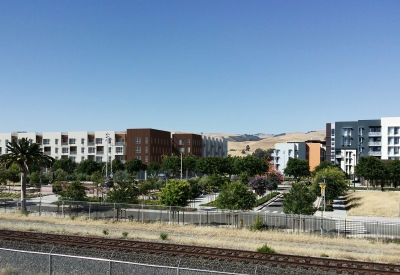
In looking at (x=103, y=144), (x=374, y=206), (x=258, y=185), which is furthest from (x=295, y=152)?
(x=374, y=206)

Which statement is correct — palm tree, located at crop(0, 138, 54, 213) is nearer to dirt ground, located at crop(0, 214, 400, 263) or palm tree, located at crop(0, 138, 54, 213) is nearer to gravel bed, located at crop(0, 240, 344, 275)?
dirt ground, located at crop(0, 214, 400, 263)

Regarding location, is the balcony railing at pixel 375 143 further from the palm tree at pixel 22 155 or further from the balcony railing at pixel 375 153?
the palm tree at pixel 22 155

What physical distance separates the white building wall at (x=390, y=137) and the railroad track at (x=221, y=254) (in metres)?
99.4

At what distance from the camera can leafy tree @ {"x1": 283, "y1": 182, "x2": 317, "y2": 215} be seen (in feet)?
120

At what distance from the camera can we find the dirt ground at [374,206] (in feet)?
159

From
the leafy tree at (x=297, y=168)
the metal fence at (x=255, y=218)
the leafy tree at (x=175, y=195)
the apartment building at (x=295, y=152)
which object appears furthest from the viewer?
the apartment building at (x=295, y=152)

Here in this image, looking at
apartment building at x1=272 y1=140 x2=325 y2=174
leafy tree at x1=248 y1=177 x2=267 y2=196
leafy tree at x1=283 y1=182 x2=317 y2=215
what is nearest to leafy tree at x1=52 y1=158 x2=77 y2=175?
leafy tree at x1=248 y1=177 x2=267 y2=196

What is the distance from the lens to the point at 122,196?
43594 millimetres

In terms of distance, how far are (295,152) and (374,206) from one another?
262ft

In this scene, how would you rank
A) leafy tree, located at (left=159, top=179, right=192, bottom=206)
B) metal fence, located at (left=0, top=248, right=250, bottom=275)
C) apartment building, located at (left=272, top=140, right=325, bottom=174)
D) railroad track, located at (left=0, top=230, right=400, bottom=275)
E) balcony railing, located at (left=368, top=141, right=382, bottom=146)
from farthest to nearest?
apartment building, located at (left=272, top=140, right=325, bottom=174) < balcony railing, located at (left=368, top=141, right=382, bottom=146) < leafy tree, located at (left=159, top=179, right=192, bottom=206) < railroad track, located at (left=0, top=230, right=400, bottom=275) < metal fence, located at (left=0, top=248, right=250, bottom=275)

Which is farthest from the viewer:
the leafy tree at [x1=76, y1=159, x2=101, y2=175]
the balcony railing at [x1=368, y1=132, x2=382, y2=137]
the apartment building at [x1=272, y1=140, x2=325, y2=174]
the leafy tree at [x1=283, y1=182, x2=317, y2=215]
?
the apartment building at [x1=272, y1=140, x2=325, y2=174]

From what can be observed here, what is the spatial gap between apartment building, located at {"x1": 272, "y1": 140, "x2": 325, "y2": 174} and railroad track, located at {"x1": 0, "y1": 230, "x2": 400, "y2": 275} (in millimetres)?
108620

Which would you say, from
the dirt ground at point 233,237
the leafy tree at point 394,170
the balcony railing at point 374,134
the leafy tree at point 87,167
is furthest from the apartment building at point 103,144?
the dirt ground at point 233,237

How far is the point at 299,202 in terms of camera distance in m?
36.7
